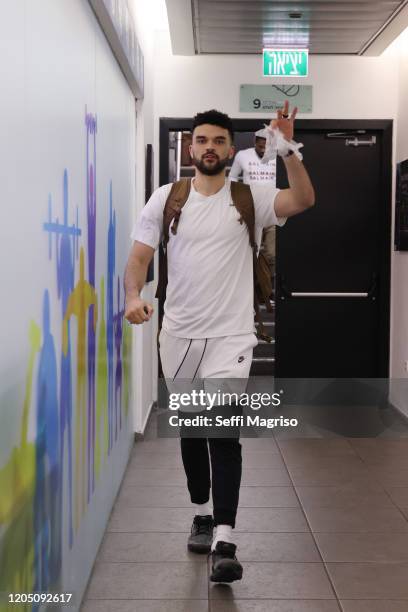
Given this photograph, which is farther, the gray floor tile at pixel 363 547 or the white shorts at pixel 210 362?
the gray floor tile at pixel 363 547

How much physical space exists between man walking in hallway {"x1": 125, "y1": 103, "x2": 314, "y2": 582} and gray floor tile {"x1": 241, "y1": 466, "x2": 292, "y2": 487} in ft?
4.57

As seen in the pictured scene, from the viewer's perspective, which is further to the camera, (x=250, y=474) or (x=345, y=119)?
(x=345, y=119)

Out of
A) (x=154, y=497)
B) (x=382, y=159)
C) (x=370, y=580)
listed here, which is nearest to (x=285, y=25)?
(x=382, y=159)

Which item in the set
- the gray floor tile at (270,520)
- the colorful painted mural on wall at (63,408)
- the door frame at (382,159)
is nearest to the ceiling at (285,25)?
the door frame at (382,159)

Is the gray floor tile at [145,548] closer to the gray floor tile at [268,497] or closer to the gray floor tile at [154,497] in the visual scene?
the gray floor tile at [154,497]

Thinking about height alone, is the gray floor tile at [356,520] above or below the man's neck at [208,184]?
below

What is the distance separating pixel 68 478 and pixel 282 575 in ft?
3.11

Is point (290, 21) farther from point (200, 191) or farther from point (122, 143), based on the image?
point (200, 191)

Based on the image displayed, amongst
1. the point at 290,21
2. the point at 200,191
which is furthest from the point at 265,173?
the point at 200,191

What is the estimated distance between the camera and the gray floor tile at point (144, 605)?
2.85 metres

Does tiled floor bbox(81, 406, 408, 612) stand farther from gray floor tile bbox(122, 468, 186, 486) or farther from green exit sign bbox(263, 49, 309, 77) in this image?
green exit sign bbox(263, 49, 309, 77)

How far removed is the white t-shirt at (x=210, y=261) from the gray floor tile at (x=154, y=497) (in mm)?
1215

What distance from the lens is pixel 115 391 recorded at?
4199 millimetres

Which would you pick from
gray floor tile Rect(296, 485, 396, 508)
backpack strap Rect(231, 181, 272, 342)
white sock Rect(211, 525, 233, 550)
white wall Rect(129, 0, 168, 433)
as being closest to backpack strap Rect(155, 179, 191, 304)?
backpack strap Rect(231, 181, 272, 342)
